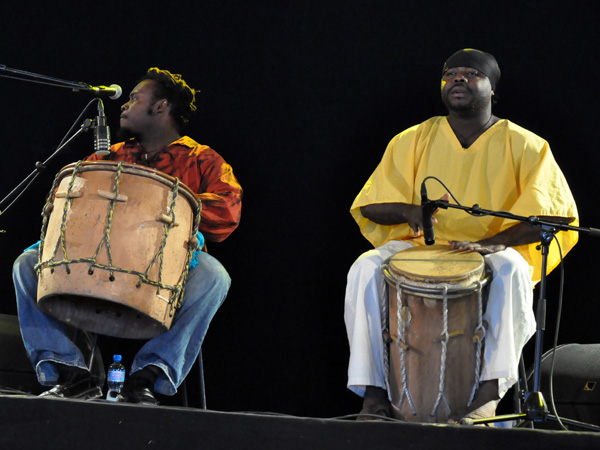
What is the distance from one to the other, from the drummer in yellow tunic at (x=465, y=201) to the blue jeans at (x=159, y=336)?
61 centimetres

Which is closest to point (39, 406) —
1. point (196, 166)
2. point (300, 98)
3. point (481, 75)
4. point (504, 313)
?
point (504, 313)

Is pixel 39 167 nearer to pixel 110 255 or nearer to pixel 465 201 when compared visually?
pixel 110 255

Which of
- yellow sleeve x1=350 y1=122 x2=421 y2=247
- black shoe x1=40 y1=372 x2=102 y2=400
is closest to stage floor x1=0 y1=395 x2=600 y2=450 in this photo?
black shoe x1=40 y1=372 x2=102 y2=400

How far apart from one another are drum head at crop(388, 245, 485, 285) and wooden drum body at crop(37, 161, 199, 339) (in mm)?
806

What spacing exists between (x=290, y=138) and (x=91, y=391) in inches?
65.9

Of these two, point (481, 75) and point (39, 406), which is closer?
point (39, 406)

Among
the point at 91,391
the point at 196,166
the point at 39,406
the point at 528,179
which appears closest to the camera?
the point at 39,406

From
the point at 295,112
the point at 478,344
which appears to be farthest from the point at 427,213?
the point at 295,112

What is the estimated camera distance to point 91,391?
11.0 ft

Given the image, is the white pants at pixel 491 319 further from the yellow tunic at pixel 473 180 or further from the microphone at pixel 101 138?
the microphone at pixel 101 138

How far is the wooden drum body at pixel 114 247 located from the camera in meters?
3.06

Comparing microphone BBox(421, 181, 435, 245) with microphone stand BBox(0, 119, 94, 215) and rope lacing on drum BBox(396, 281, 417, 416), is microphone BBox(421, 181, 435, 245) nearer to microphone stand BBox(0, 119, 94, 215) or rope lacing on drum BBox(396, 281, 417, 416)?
rope lacing on drum BBox(396, 281, 417, 416)

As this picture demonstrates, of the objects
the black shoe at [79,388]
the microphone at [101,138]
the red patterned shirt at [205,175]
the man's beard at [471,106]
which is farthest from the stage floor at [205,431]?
the man's beard at [471,106]

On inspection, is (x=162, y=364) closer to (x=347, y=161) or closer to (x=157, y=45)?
(x=347, y=161)
